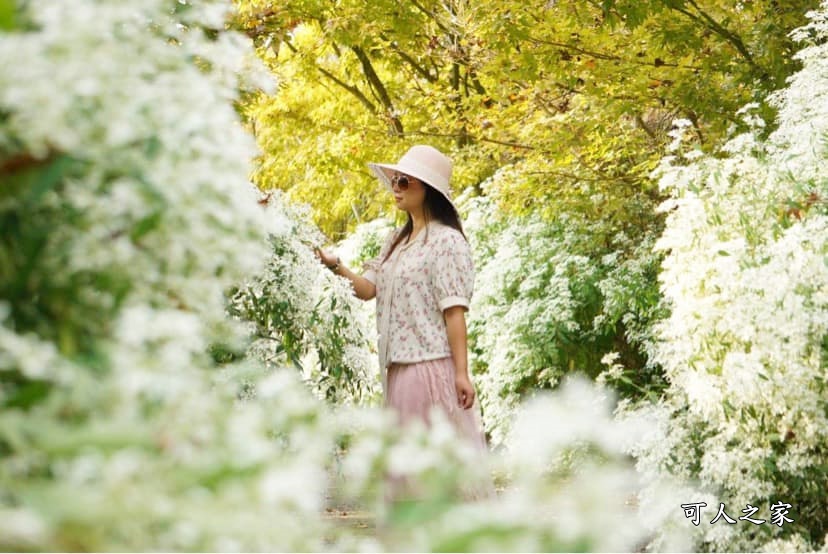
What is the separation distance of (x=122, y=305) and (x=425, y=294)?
2.83 m

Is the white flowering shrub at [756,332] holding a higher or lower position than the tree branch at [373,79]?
lower

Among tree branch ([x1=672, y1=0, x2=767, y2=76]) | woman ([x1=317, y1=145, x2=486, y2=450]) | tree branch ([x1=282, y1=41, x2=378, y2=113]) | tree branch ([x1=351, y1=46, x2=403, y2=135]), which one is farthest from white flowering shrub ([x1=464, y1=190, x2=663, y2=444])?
tree branch ([x1=282, y1=41, x2=378, y2=113])

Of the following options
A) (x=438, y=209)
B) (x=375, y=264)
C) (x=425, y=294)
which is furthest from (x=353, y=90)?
(x=425, y=294)

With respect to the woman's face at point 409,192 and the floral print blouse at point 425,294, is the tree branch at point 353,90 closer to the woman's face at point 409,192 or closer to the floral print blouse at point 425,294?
the woman's face at point 409,192

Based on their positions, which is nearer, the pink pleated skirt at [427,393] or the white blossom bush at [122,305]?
the white blossom bush at [122,305]

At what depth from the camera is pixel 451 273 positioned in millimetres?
4117

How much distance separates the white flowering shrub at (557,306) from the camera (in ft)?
25.5

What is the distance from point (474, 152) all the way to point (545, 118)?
4.06 ft

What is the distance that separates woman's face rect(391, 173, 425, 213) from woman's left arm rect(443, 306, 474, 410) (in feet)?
1.57

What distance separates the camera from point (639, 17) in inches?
241

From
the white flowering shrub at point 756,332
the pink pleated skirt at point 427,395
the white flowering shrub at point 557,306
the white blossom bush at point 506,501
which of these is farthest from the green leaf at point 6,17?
the white flowering shrub at point 557,306

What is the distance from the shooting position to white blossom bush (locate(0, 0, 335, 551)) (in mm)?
1081

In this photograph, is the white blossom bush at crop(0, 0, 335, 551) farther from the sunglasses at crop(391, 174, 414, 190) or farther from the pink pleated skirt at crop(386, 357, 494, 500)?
the sunglasses at crop(391, 174, 414, 190)

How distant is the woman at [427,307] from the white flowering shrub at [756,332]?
1.05 m
